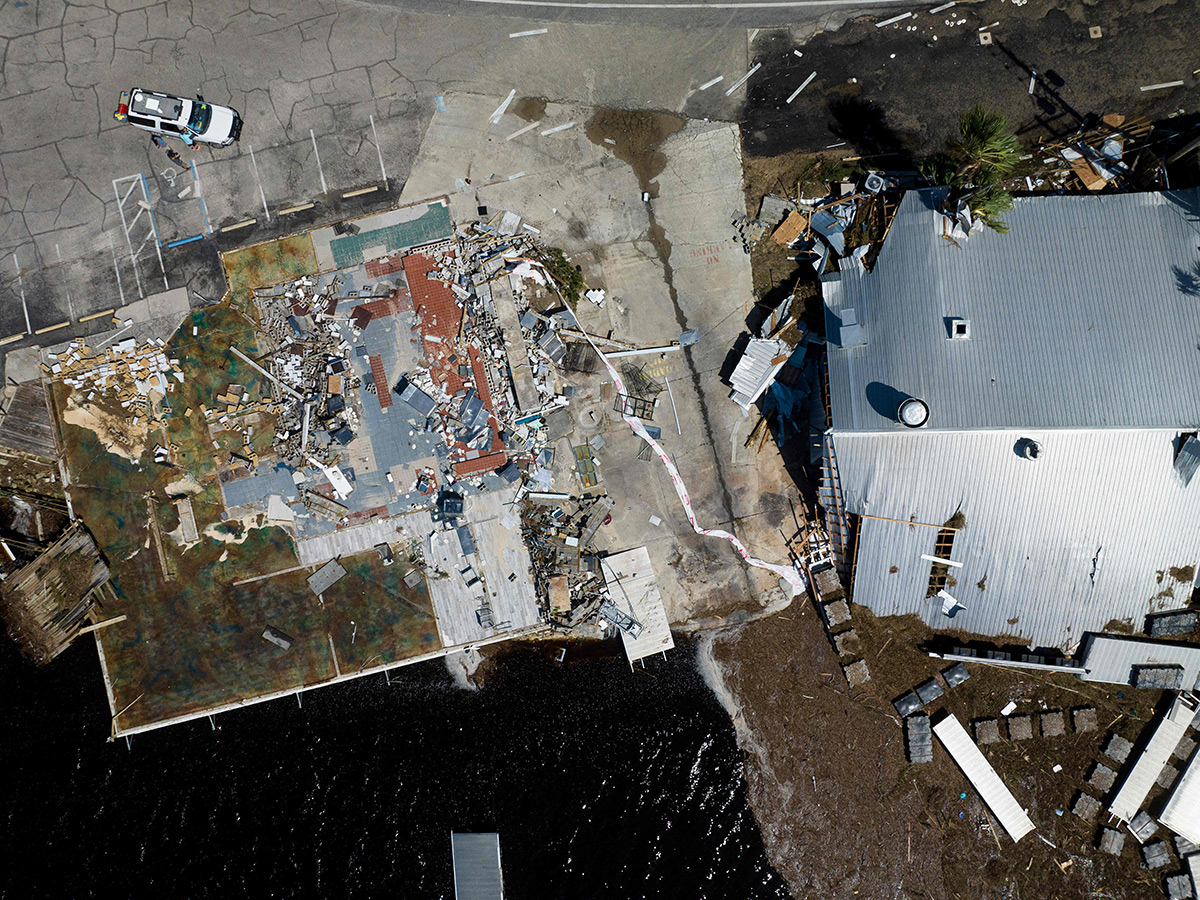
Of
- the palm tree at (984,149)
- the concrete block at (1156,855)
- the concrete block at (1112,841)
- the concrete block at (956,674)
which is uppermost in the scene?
the palm tree at (984,149)

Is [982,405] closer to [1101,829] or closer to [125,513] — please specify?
[1101,829]

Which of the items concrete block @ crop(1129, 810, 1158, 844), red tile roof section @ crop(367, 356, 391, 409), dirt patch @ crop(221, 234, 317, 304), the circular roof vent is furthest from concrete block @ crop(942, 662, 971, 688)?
dirt patch @ crop(221, 234, 317, 304)

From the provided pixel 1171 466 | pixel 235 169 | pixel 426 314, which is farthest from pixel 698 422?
pixel 235 169

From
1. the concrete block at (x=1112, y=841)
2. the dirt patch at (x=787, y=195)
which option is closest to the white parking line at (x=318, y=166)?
the dirt patch at (x=787, y=195)

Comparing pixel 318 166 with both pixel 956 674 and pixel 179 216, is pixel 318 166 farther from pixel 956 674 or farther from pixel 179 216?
pixel 956 674

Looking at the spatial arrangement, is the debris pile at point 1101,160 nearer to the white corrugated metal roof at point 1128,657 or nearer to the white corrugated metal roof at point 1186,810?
the white corrugated metal roof at point 1128,657

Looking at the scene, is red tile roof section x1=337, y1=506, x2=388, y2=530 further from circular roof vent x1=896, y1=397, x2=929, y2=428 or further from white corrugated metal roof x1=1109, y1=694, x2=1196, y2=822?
white corrugated metal roof x1=1109, y1=694, x2=1196, y2=822

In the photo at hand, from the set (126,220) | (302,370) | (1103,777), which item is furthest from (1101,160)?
(126,220)
